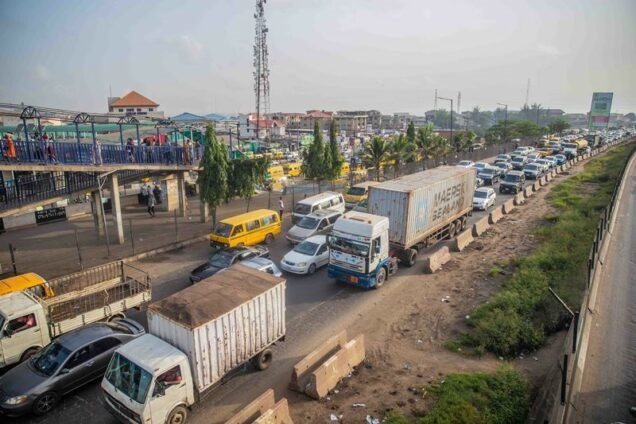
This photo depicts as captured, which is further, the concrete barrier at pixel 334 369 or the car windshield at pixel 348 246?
the car windshield at pixel 348 246

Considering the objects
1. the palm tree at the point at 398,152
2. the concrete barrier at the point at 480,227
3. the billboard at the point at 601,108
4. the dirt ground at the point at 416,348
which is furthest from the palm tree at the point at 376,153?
the billboard at the point at 601,108

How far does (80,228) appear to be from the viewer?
24.4m

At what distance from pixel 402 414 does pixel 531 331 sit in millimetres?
5502

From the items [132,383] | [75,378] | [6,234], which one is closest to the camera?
[132,383]

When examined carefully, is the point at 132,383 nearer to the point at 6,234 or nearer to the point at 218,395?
the point at 218,395

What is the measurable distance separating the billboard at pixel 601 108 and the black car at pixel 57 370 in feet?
377

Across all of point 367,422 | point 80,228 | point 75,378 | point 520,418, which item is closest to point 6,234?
point 80,228

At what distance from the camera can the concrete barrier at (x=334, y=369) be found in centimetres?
952

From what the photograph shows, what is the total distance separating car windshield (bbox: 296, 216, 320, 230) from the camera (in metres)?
20.9

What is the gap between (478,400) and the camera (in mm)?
9039

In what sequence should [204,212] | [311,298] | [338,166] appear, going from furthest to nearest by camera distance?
[338,166] → [204,212] → [311,298]

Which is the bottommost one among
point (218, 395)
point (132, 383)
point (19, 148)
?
point (218, 395)

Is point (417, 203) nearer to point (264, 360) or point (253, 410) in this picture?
point (264, 360)

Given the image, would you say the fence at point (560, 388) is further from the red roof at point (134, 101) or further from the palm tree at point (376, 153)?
the red roof at point (134, 101)
